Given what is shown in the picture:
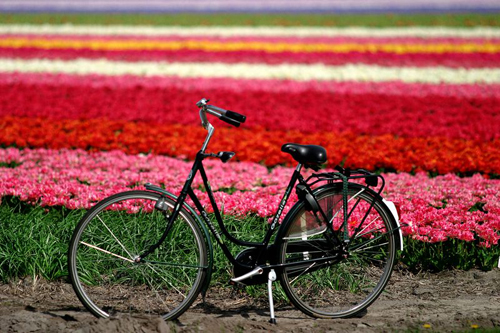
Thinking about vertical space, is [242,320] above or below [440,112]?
Result: below

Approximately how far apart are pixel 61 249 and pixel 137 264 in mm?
951

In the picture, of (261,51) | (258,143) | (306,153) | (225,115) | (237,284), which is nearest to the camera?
(225,115)

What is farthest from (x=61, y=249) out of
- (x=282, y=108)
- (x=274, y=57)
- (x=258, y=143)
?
(x=274, y=57)

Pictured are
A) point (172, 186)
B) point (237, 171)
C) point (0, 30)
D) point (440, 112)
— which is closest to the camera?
point (172, 186)

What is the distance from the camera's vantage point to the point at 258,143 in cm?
737

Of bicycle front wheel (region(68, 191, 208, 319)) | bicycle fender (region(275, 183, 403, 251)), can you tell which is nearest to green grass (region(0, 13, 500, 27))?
bicycle fender (region(275, 183, 403, 251))

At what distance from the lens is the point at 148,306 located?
3744 millimetres

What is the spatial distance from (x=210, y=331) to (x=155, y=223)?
1.15 metres

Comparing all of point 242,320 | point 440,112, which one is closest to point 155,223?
point 242,320

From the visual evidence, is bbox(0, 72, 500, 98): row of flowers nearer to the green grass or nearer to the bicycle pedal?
the bicycle pedal

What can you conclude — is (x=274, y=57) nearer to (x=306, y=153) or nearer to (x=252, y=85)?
(x=252, y=85)

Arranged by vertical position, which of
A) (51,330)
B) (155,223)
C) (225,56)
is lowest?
(51,330)

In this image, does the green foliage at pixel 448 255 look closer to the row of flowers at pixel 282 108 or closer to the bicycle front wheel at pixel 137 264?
the bicycle front wheel at pixel 137 264

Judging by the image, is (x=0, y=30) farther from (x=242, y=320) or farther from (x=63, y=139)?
(x=242, y=320)
